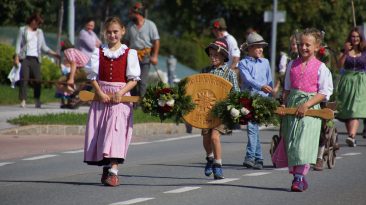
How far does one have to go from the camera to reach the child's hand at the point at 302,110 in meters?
12.5

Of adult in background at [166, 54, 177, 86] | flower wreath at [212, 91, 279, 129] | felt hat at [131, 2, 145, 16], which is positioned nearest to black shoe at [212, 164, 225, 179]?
flower wreath at [212, 91, 279, 129]

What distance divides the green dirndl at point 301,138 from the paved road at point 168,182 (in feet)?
→ 1.15

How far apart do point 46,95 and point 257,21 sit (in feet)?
102

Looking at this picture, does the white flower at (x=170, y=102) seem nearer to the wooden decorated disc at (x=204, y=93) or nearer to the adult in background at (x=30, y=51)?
the wooden decorated disc at (x=204, y=93)

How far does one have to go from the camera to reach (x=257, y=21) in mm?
59812

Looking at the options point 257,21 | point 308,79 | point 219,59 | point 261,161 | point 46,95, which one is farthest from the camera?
point 257,21

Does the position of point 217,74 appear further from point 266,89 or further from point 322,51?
point 322,51

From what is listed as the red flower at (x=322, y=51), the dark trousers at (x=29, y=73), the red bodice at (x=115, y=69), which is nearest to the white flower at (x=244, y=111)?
the red bodice at (x=115, y=69)

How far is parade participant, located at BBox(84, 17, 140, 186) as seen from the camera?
12.9 metres

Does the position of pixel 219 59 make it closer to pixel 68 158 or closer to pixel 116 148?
pixel 116 148

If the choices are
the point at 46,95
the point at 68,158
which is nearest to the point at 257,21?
the point at 46,95

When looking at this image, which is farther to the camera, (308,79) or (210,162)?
(210,162)

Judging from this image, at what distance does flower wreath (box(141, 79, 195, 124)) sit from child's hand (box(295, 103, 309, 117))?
114 centimetres

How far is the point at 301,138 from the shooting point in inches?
492
